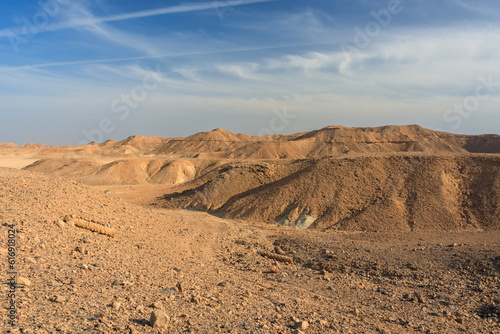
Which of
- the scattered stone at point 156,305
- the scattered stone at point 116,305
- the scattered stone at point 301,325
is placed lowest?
the scattered stone at point 301,325

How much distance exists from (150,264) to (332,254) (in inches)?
243

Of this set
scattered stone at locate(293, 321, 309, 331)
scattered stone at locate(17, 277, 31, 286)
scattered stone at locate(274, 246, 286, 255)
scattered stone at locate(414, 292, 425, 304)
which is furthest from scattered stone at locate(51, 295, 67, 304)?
scattered stone at locate(274, 246, 286, 255)

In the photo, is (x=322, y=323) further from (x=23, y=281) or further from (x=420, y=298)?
(x=23, y=281)

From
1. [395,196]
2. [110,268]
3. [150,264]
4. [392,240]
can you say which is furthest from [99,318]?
[395,196]

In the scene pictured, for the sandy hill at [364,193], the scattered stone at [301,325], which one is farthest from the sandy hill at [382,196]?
the scattered stone at [301,325]

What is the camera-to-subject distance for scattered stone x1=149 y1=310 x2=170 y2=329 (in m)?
4.93

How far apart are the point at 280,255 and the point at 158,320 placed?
22.7 feet

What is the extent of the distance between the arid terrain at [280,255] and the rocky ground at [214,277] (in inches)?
1.5

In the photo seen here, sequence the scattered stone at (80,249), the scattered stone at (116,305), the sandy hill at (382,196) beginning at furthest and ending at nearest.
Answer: the sandy hill at (382,196)
the scattered stone at (80,249)
the scattered stone at (116,305)

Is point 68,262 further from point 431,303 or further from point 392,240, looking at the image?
point 392,240

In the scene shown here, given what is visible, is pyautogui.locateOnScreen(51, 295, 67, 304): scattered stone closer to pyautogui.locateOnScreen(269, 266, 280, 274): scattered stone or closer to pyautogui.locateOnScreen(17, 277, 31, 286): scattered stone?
pyautogui.locateOnScreen(17, 277, 31, 286): scattered stone

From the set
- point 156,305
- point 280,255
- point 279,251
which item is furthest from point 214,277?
point 279,251

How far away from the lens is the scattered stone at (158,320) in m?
4.93

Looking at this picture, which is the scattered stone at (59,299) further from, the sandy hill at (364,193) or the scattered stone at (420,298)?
the sandy hill at (364,193)
